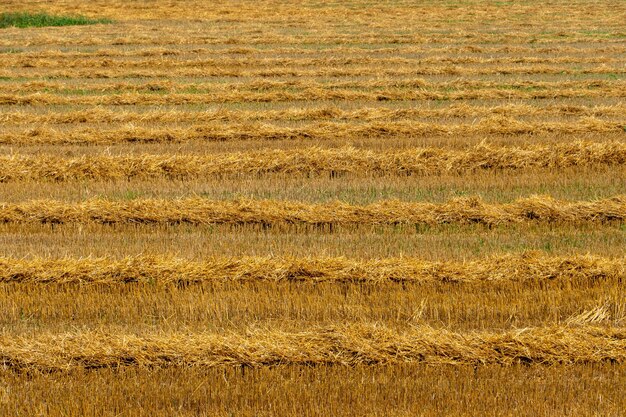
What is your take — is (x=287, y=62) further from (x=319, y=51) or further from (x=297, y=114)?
(x=297, y=114)

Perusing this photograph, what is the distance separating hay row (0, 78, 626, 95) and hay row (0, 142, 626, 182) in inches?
232

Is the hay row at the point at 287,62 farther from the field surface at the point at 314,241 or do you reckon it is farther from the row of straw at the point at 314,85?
the row of straw at the point at 314,85

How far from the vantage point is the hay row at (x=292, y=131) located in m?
14.3

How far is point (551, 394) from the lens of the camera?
6.19m

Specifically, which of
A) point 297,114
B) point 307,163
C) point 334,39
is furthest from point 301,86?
point 334,39

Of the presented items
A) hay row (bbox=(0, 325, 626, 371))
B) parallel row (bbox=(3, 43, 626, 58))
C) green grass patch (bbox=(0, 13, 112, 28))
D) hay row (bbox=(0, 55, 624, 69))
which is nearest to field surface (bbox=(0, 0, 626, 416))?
hay row (bbox=(0, 325, 626, 371))

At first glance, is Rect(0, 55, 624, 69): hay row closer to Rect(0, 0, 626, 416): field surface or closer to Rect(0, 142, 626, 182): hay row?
Rect(0, 0, 626, 416): field surface

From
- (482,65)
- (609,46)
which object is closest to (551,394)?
(482,65)

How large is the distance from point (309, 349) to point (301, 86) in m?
12.4

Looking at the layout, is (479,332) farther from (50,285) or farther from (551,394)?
(50,285)

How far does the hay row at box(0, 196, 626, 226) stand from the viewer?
33.4 ft

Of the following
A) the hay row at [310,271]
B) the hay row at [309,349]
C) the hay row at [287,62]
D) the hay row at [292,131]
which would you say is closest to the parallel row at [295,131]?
the hay row at [292,131]

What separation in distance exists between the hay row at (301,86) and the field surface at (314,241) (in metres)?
0.08

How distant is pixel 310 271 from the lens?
27.5ft
